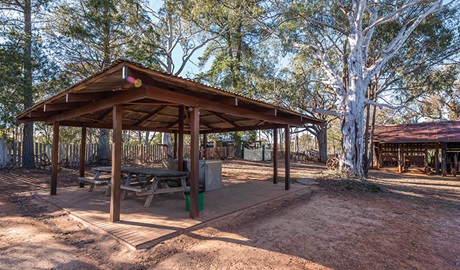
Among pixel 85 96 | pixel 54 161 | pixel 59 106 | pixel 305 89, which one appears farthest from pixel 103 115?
pixel 305 89

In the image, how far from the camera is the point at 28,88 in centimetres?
1067

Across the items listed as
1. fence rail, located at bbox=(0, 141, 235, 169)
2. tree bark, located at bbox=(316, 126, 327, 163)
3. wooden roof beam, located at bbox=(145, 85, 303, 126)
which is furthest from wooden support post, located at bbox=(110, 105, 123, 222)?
tree bark, located at bbox=(316, 126, 327, 163)

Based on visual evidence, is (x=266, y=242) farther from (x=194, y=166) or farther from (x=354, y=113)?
(x=354, y=113)

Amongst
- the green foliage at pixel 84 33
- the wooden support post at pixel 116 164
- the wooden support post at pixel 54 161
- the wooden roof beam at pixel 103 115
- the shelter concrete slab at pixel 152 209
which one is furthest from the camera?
the green foliage at pixel 84 33

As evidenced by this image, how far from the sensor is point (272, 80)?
49.3 ft

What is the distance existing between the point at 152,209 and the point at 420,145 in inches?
706

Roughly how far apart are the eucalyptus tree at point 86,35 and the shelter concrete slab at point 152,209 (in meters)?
7.95

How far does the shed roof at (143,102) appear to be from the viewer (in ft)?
11.1

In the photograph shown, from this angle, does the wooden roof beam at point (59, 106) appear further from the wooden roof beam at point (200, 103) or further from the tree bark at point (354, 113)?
the tree bark at point (354, 113)

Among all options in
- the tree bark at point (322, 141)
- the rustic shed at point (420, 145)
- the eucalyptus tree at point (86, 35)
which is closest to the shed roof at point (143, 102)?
the eucalyptus tree at point (86, 35)

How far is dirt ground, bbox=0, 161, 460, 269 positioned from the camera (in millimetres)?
2936

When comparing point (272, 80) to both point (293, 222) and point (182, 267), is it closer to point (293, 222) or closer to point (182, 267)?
point (293, 222)

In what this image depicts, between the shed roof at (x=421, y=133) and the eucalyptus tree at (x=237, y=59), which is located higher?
the eucalyptus tree at (x=237, y=59)

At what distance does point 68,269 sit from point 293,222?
3.51m
